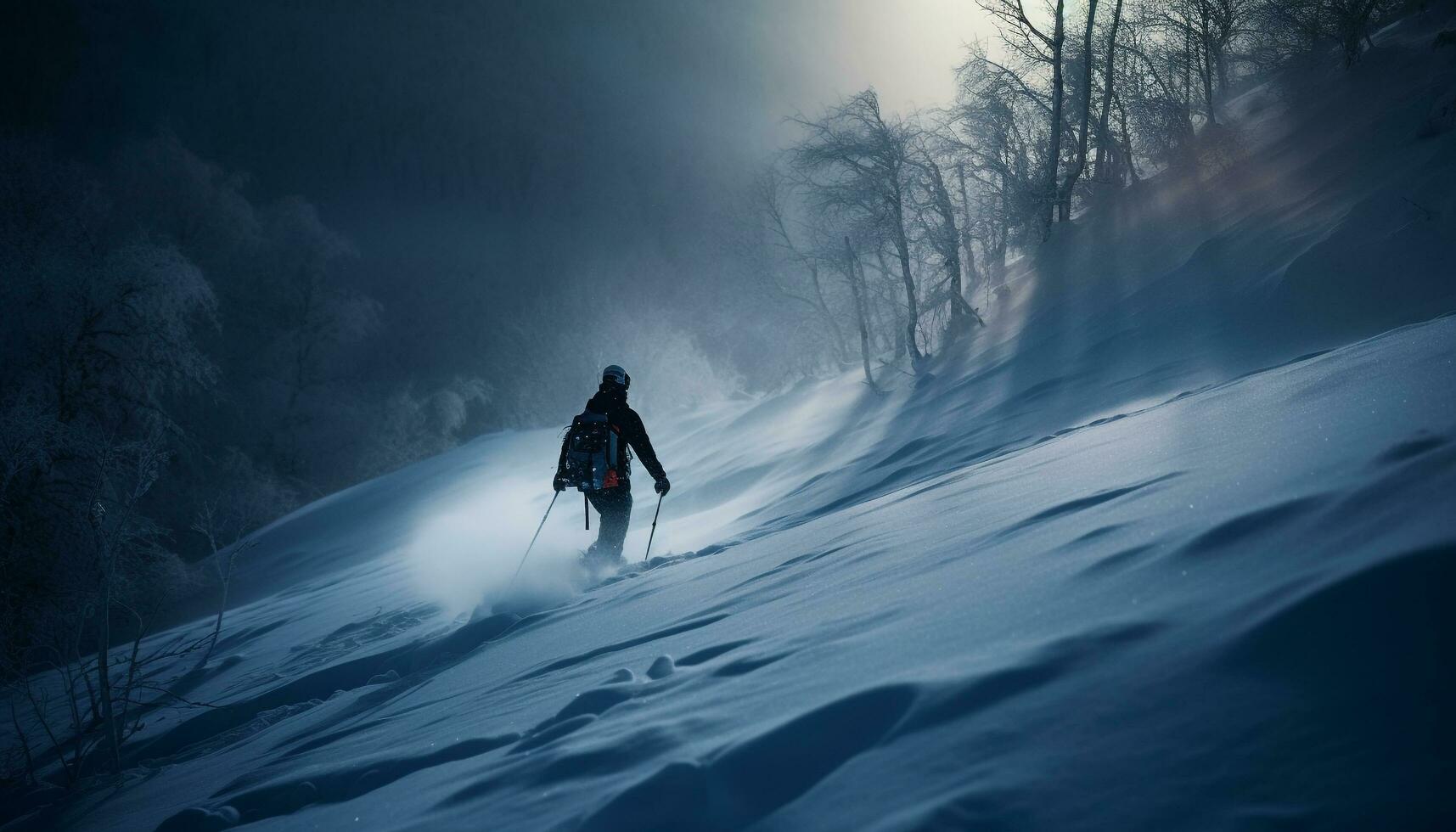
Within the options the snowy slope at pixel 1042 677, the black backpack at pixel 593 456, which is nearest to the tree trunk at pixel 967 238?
the black backpack at pixel 593 456

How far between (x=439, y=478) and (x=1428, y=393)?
19940 millimetres

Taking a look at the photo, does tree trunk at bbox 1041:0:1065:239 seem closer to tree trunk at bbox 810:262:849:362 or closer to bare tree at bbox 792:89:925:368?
bare tree at bbox 792:89:925:368

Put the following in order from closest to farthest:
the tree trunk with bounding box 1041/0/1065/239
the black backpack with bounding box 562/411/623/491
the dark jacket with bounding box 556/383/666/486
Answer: the black backpack with bounding box 562/411/623/491
the dark jacket with bounding box 556/383/666/486
the tree trunk with bounding box 1041/0/1065/239

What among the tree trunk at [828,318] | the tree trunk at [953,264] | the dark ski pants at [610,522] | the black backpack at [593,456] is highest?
the tree trunk at [828,318]

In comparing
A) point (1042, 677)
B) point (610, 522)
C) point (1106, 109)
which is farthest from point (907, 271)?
→ point (1042, 677)

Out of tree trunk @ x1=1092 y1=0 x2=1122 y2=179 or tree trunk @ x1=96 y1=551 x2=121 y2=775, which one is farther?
tree trunk @ x1=1092 y1=0 x2=1122 y2=179

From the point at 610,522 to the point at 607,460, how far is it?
642 millimetres

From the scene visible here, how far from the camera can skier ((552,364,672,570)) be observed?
640 centimetres

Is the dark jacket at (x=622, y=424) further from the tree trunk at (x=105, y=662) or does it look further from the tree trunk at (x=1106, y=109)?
the tree trunk at (x=1106, y=109)

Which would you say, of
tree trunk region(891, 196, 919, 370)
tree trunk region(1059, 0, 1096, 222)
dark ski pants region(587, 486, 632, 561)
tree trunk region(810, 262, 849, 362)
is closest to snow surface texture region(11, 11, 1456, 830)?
dark ski pants region(587, 486, 632, 561)

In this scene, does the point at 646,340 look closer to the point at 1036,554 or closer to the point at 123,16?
the point at 1036,554

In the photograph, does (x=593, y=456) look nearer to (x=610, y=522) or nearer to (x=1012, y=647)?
(x=610, y=522)

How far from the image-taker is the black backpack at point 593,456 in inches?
251

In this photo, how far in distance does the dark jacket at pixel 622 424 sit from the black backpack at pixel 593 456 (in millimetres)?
83
